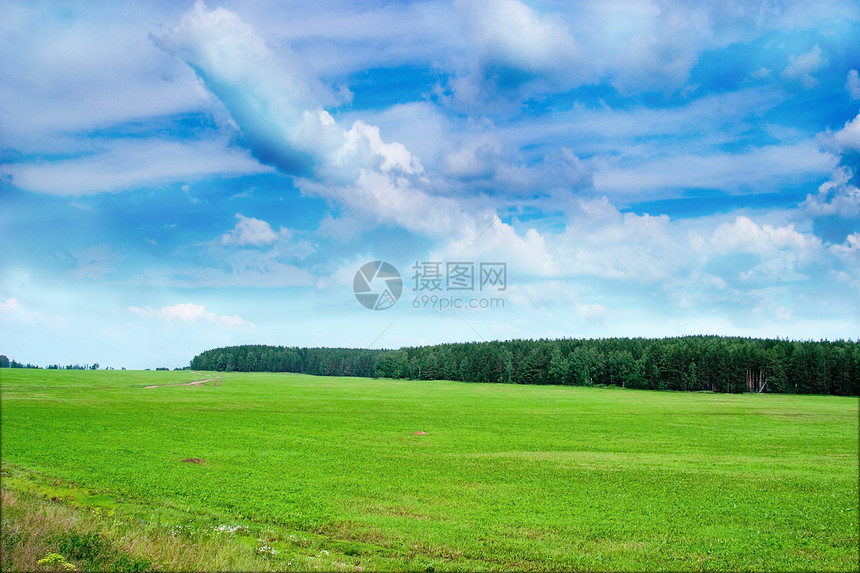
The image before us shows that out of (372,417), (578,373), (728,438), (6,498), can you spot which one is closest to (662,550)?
(6,498)

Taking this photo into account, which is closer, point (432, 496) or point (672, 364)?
point (432, 496)

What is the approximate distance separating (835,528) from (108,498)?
31.1m

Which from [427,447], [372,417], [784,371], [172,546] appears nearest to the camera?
[172,546]

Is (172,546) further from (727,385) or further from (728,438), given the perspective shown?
(727,385)

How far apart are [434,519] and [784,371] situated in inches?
5379

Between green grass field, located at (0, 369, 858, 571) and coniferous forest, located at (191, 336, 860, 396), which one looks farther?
coniferous forest, located at (191, 336, 860, 396)

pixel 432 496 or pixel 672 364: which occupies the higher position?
pixel 432 496

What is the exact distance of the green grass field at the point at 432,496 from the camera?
1712cm

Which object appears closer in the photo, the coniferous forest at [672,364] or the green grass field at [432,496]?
the green grass field at [432,496]

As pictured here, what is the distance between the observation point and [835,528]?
67.1 feet

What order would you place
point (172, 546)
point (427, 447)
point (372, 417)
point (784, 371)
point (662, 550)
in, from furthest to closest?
point (784, 371) → point (372, 417) → point (427, 447) → point (662, 550) → point (172, 546)

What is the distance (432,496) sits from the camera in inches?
977

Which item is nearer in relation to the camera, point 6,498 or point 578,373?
point 6,498

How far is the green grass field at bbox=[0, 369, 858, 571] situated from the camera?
56.2 feet
